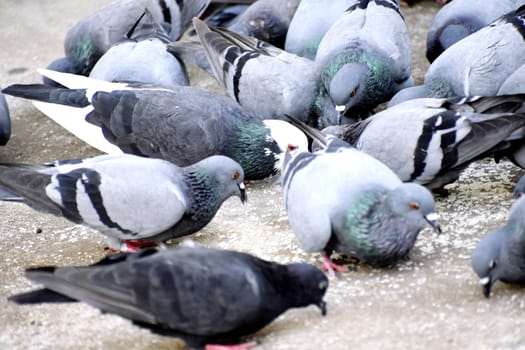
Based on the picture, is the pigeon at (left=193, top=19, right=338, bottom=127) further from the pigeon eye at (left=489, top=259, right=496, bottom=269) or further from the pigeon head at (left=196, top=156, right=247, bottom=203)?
the pigeon eye at (left=489, top=259, right=496, bottom=269)

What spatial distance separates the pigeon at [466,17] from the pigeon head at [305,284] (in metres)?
4.55

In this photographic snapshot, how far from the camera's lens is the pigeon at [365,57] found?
8633 mm

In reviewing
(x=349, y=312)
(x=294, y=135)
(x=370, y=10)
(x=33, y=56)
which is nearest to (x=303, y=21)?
(x=370, y=10)

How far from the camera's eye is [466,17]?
31.5 feet

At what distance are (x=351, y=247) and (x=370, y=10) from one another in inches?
139

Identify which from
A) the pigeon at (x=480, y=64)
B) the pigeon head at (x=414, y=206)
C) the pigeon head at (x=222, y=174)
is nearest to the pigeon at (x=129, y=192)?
the pigeon head at (x=222, y=174)

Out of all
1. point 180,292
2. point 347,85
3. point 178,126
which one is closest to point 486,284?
point 180,292

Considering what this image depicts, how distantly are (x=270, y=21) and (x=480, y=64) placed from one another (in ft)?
9.79

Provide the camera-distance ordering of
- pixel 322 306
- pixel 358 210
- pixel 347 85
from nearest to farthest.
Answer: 1. pixel 322 306
2. pixel 358 210
3. pixel 347 85

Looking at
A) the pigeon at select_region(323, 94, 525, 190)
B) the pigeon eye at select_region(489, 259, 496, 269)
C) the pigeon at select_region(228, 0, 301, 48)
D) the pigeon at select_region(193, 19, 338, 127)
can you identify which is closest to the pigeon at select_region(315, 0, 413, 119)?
the pigeon at select_region(193, 19, 338, 127)

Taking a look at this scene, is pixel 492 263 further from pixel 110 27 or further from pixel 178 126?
pixel 110 27

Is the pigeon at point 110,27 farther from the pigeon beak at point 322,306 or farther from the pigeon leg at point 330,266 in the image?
the pigeon beak at point 322,306

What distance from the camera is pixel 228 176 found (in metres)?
7.16

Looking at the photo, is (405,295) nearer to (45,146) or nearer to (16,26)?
(45,146)
